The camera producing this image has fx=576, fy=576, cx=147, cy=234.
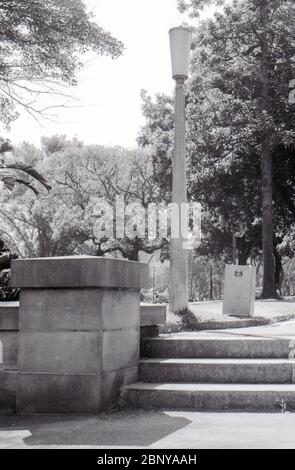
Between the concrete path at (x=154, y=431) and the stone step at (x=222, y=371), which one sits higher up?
the stone step at (x=222, y=371)

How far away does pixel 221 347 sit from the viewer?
6188 millimetres

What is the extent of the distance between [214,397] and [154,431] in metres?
0.93

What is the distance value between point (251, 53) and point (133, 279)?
21795 millimetres

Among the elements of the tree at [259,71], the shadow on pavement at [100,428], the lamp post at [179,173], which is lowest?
the shadow on pavement at [100,428]

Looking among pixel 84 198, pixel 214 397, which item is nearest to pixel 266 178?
pixel 214 397

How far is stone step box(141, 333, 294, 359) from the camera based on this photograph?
6098mm

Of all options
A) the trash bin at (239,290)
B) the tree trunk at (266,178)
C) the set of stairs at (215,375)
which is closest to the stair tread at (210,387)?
the set of stairs at (215,375)

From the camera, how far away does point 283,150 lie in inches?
979

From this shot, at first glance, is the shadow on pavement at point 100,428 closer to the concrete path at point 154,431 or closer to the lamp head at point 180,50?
the concrete path at point 154,431

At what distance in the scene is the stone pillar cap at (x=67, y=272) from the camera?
16.9 ft

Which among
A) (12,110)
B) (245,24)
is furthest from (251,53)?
(12,110)

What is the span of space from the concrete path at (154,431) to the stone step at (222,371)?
685 millimetres

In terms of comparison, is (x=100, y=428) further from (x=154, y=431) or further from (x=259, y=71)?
(x=259, y=71)

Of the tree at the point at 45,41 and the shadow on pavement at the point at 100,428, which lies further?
the tree at the point at 45,41
